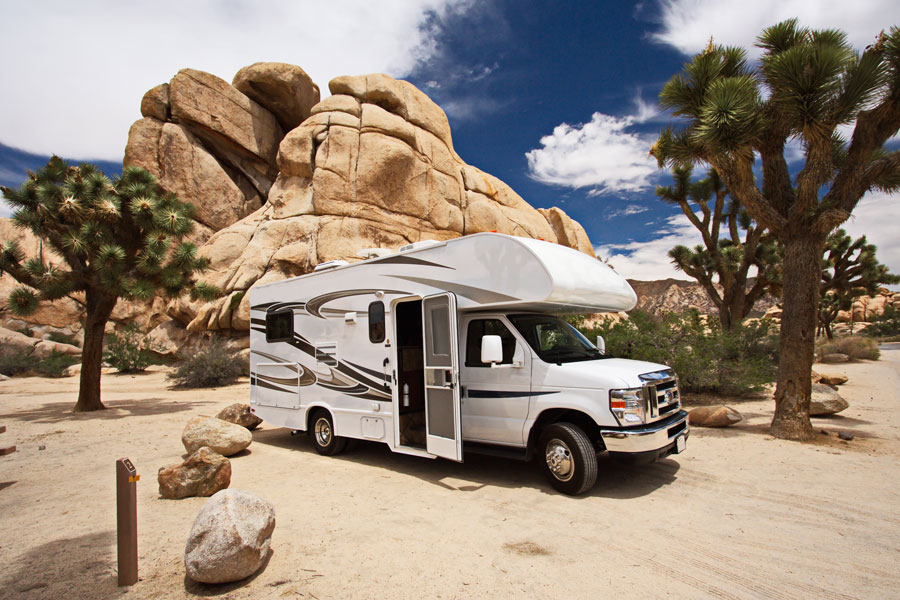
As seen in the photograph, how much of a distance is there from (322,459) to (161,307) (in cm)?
2655

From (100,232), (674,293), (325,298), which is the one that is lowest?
(325,298)

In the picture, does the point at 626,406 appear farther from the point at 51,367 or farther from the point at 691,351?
the point at 51,367

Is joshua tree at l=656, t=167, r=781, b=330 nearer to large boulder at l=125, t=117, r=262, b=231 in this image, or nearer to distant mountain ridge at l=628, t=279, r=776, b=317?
large boulder at l=125, t=117, r=262, b=231

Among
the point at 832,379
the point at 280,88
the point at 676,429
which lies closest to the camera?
the point at 676,429

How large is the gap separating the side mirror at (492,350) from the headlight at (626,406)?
1.33 m

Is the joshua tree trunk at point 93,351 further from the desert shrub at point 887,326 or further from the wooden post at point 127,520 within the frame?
the desert shrub at point 887,326

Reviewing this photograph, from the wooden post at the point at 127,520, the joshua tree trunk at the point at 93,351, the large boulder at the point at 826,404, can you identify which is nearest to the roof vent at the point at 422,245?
the wooden post at the point at 127,520

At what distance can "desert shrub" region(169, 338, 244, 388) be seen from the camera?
760 inches

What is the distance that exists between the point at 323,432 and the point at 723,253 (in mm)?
19397

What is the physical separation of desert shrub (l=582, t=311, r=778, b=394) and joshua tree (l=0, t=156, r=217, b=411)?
12.3 meters

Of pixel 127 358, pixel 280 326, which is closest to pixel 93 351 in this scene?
pixel 280 326

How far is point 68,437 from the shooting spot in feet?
33.3

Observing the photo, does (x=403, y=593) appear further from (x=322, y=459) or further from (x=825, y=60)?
(x=825, y=60)

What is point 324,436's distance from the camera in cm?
842
